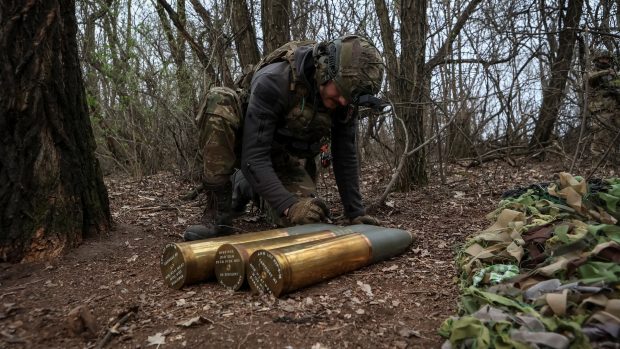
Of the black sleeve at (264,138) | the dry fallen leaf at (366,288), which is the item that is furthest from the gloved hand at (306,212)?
the dry fallen leaf at (366,288)

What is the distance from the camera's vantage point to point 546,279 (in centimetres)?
174

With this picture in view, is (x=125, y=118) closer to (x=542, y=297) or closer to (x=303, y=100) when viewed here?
(x=303, y=100)

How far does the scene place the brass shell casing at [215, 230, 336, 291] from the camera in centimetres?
214

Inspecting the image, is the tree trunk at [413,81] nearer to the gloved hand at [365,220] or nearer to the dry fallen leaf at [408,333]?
the gloved hand at [365,220]

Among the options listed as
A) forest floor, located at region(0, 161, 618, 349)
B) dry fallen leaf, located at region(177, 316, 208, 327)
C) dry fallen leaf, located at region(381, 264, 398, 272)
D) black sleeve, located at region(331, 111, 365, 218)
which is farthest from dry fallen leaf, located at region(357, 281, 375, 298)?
black sleeve, located at region(331, 111, 365, 218)

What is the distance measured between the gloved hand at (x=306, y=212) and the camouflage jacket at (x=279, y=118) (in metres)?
0.05

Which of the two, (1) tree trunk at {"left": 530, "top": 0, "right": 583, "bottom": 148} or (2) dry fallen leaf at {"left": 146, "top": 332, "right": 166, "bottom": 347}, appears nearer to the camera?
(2) dry fallen leaf at {"left": 146, "top": 332, "right": 166, "bottom": 347}

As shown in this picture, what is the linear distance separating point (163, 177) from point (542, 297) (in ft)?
18.3

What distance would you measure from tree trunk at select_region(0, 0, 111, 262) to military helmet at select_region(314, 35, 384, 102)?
152cm

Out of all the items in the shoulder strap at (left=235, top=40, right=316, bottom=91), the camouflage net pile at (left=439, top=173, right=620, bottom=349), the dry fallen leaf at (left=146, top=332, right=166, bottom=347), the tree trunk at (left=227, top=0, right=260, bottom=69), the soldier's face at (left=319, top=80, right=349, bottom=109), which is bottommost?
the dry fallen leaf at (left=146, top=332, right=166, bottom=347)

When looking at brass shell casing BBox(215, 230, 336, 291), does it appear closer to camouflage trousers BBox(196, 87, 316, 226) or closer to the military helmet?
camouflage trousers BBox(196, 87, 316, 226)

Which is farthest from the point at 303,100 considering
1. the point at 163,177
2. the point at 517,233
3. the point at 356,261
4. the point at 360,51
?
the point at 163,177

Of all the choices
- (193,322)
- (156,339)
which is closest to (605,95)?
(193,322)

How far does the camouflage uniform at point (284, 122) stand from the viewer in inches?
112
